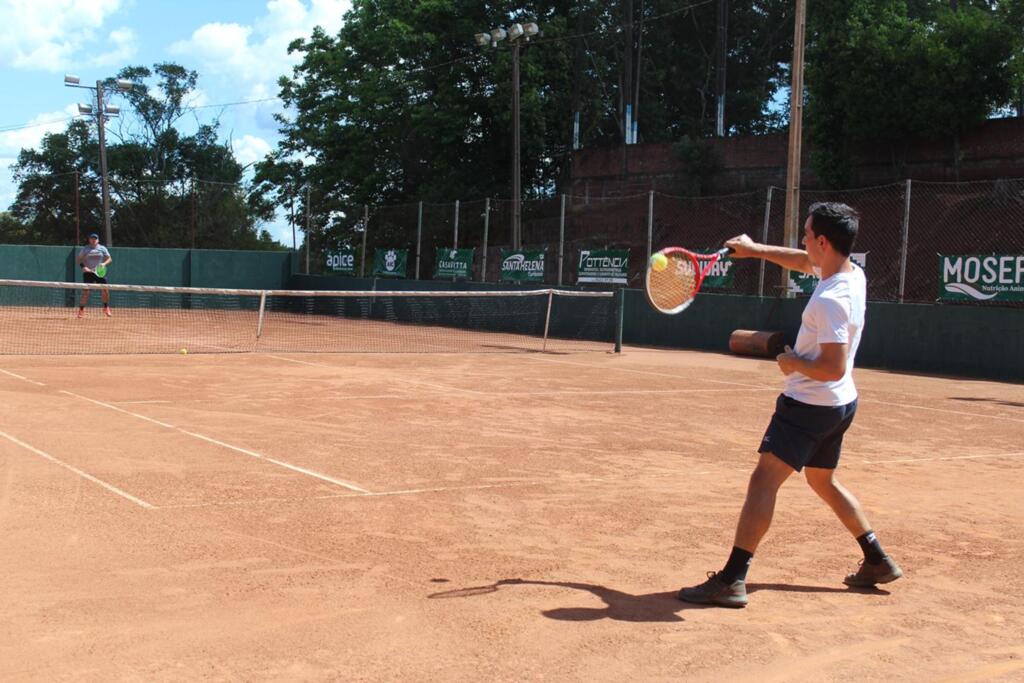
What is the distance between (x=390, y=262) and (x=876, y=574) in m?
29.2

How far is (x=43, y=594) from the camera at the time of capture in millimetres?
5047

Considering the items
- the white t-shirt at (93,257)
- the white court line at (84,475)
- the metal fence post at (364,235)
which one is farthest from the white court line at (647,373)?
the metal fence post at (364,235)

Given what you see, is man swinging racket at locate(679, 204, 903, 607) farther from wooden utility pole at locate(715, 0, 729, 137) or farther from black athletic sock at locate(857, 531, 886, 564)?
wooden utility pole at locate(715, 0, 729, 137)

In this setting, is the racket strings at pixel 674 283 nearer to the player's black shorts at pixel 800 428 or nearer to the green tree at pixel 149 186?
the player's black shorts at pixel 800 428

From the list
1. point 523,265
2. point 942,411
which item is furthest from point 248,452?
point 523,265

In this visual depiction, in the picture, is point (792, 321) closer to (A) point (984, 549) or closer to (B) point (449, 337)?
(B) point (449, 337)

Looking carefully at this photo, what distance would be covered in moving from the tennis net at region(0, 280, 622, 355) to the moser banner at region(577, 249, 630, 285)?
1.39 metres

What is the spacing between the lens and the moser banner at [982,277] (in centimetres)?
1852

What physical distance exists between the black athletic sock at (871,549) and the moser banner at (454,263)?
25315 mm

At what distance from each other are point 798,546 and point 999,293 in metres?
14.1

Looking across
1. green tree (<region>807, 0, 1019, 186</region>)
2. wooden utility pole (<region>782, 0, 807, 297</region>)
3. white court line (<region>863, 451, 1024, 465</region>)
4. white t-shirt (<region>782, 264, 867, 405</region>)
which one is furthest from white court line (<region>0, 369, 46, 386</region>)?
green tree (<region>807, 0, 1019, 186</region>)

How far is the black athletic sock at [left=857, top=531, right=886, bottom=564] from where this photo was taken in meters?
5.52

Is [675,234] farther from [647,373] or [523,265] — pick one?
[647,373]

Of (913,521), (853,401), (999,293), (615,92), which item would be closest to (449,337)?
(999,293)
